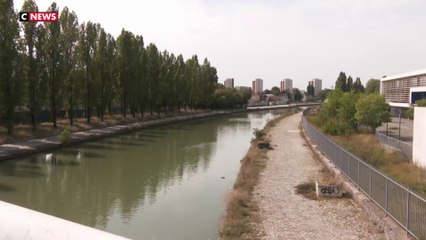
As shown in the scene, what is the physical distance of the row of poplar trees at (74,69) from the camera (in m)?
28.0

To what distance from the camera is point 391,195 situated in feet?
36.3

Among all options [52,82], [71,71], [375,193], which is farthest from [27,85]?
[375,193]

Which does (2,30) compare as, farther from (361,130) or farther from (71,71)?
(361,130)

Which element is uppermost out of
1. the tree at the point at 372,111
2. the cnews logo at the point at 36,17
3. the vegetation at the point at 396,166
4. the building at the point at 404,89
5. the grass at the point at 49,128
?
the cnews logo at the point at 36,17

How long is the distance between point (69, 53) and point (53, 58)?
3422 mm

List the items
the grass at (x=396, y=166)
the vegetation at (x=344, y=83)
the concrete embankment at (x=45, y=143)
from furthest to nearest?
the vegetation at (x=344, y=83) → the concrete embankment at (x=45, y=143) → the grass at (x=396, y=166)

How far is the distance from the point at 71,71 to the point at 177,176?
21448mm

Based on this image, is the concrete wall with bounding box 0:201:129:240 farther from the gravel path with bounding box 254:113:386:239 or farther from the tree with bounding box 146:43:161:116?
the tree with bounding box 146:43:161:116

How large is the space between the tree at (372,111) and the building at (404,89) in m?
25.7

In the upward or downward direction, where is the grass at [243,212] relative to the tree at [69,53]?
downward

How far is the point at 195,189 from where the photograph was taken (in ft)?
58.0

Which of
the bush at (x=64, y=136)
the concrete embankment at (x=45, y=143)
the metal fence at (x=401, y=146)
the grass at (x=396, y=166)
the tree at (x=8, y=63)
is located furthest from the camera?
the bush at (x=64, y=136)

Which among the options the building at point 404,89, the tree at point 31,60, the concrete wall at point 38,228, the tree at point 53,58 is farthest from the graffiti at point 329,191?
the building at point 404,89

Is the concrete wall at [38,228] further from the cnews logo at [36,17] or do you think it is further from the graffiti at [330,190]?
the cnews logo at [36,17]
